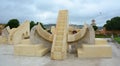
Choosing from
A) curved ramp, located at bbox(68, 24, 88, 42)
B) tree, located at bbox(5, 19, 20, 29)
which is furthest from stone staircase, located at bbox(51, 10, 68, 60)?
tree, located at bbox(5, 19, 20, 29)

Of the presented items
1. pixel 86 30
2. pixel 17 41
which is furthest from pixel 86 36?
pixel 17 41

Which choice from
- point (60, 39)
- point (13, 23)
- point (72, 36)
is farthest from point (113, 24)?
point (60, 39)

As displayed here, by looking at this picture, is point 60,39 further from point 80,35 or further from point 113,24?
point 113,24

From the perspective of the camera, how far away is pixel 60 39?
10695mm

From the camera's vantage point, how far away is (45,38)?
1177 centimetres

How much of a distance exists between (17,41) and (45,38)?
696 cm

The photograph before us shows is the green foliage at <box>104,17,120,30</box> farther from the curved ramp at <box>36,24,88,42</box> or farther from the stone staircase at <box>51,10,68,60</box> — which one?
the curved ramp at <box>36,24,88,42</box>

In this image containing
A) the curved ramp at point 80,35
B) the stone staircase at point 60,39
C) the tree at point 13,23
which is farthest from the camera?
the tree at point 13,23

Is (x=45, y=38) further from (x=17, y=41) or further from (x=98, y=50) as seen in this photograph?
(x=17, y=41)

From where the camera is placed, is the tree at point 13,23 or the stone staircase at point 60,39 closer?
the stone staircase at point 60,39

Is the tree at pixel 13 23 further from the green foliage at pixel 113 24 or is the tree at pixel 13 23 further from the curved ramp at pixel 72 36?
the curved ramp at pixel 72 36

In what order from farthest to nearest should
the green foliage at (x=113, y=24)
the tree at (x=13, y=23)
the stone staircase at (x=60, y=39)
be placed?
the green foliage at (x=113, y=24) < the tree at (x=13, y=23) < the stone staircase at (x=60, y=39)

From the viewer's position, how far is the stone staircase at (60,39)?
9570 millimetres

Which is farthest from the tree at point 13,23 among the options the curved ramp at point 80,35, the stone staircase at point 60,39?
the curved ramp at point 80,35
